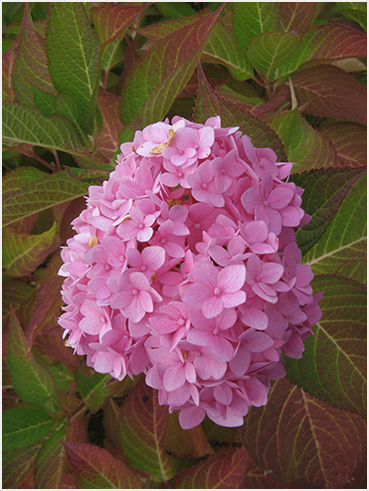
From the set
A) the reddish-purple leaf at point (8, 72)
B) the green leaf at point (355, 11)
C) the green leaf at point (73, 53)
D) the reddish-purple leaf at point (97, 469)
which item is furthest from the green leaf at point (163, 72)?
the reddish-purple leaf at point (97, 469)

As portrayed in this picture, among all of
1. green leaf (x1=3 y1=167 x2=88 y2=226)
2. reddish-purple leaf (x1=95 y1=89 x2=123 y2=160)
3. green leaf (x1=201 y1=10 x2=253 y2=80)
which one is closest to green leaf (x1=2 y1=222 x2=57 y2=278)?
green leaf (x1=3 y1=167 x2=88 y2=226)

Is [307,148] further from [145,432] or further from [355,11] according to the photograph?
[145,432]

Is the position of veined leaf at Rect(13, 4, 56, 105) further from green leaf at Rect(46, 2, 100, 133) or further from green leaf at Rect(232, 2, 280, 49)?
green leaf at Rect(232, 2, 280, 49)

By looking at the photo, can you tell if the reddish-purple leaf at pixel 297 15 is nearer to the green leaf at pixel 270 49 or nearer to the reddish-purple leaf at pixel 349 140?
the green leaf at pixel 270 49

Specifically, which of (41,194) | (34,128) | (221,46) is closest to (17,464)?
(41,194)

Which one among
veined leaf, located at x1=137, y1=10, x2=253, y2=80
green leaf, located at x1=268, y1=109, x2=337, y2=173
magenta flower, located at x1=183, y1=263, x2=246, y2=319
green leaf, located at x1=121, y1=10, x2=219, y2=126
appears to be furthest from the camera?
veined leaf, located at x1=137, y1=10, x2=253, y2=80

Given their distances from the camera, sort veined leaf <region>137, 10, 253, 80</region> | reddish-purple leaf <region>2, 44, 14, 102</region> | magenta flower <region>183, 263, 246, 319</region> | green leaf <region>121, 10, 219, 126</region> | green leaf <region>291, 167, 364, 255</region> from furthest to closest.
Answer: reddish-purple leaf <region>2, 44, 14, 102</region>, veined leaf <region>137, 10, 253, 80</region>, green leaf <region>121, 10, 219, 126</region>, green leaf <region>291, 167, 364, 255</region>, magenta flower <region>183, 263, 246, 319</region>
